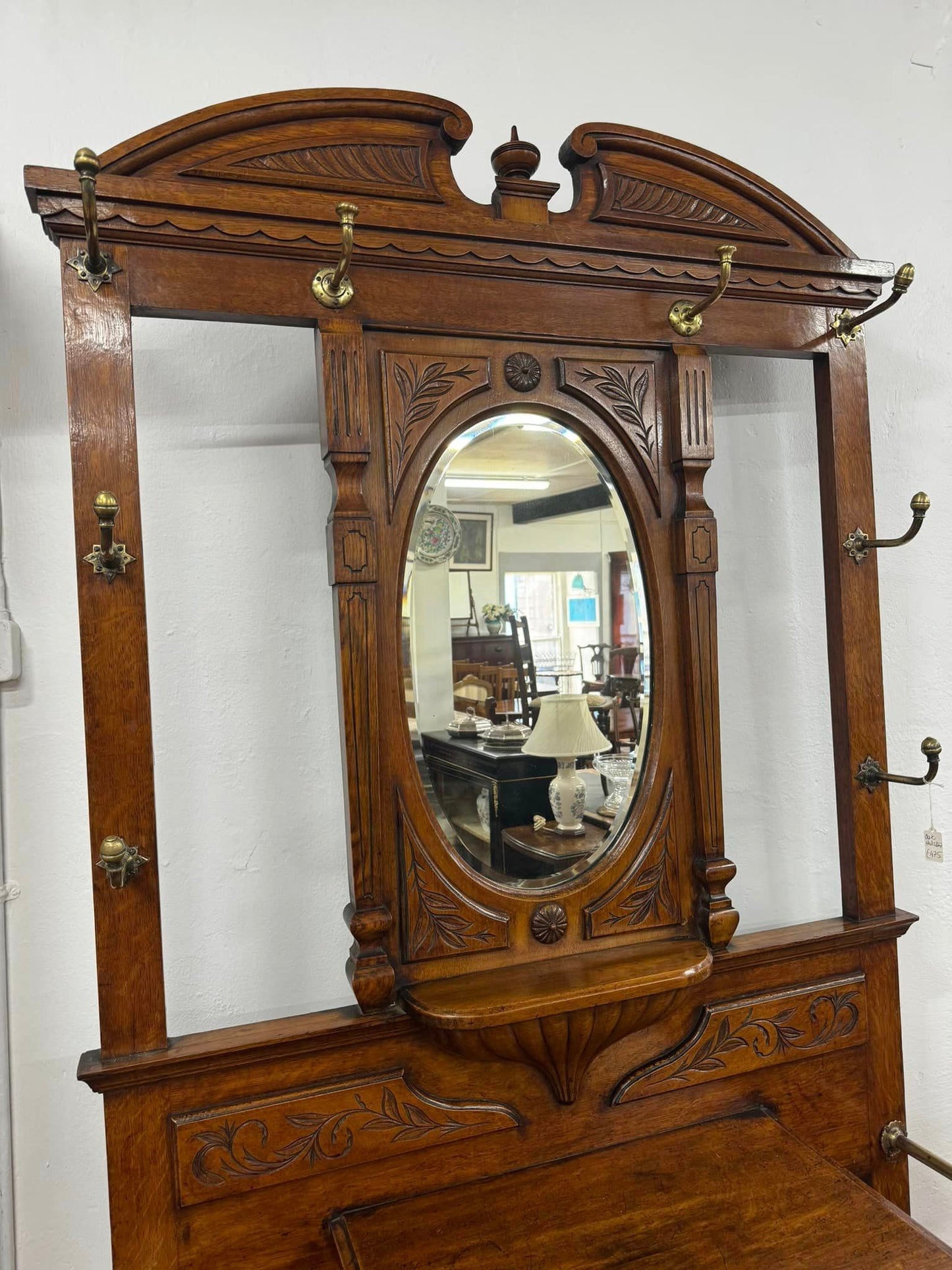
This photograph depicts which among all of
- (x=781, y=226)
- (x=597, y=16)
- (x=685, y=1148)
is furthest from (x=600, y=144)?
(x=685, y=1148)

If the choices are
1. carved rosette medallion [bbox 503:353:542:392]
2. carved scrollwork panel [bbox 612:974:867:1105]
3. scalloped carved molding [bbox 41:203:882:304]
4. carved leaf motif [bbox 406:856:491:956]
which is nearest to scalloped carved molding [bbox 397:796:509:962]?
carved leaf motif [bbox 406:856:491:956]

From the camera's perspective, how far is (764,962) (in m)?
1.41

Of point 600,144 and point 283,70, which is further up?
point 283,70

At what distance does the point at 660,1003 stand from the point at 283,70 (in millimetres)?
1493

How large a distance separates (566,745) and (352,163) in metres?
0.85

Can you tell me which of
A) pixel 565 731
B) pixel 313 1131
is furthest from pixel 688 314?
pixel 313 1131

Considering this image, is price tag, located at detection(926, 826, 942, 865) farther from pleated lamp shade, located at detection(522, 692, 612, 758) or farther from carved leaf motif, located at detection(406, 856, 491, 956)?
A: carved leaf motif, located at detection(406, 856, 491, 956)

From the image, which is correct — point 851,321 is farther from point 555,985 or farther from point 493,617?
point 555,985

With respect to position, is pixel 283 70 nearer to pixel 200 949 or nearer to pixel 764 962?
pixel 200 949

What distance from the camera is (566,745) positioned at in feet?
4.40

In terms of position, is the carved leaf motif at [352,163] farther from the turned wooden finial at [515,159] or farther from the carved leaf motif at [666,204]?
the carved leaf motif at [666,204]

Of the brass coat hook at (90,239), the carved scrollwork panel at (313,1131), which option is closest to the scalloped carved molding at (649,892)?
the carved scrollwork panel at (313,1131)

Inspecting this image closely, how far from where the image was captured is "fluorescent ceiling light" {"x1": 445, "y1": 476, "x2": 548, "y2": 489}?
51.1 inches

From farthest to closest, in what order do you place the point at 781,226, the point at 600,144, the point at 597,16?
the point at 597,16, the point at 781,226, the point at 600,144
